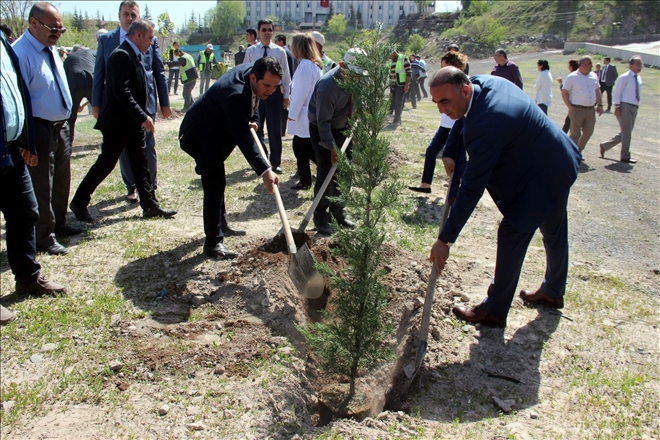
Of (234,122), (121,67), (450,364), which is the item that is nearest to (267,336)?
(450,364)

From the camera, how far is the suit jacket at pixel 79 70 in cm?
761

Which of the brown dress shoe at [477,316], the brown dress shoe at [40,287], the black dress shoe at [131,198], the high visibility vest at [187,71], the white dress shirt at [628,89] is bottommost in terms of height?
the brown dress shoe at [477,316]

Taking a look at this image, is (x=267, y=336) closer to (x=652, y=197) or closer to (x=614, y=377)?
(x=614, y=377)

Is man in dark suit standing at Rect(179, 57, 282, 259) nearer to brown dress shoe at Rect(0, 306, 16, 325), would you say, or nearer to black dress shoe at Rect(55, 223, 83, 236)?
black dress shoe at Rect(55, 223, 83, 236)

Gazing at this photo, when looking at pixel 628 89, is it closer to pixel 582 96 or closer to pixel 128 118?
pixel 582 96

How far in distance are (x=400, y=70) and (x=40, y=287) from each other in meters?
11.5

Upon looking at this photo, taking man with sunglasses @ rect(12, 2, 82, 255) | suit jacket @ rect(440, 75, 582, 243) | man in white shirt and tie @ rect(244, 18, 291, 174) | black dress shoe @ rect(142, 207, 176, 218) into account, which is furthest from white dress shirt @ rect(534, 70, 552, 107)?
man with sunglasses @ rect(12, 2, 82, 255)

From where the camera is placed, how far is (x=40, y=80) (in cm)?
421

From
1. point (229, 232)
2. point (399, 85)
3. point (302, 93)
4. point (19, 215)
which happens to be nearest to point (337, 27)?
point (399, 85)

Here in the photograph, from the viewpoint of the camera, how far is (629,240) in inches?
224

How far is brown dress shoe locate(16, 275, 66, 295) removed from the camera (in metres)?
3.92

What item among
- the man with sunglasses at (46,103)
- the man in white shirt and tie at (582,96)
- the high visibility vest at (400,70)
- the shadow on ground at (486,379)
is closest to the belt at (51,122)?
the man with sunglasses at (46,103)

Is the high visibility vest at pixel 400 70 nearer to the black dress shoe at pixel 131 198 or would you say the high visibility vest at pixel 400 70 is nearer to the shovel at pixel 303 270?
the black dress shoe at pixel 131 198

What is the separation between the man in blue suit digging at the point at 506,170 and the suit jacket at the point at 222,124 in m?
1.67
